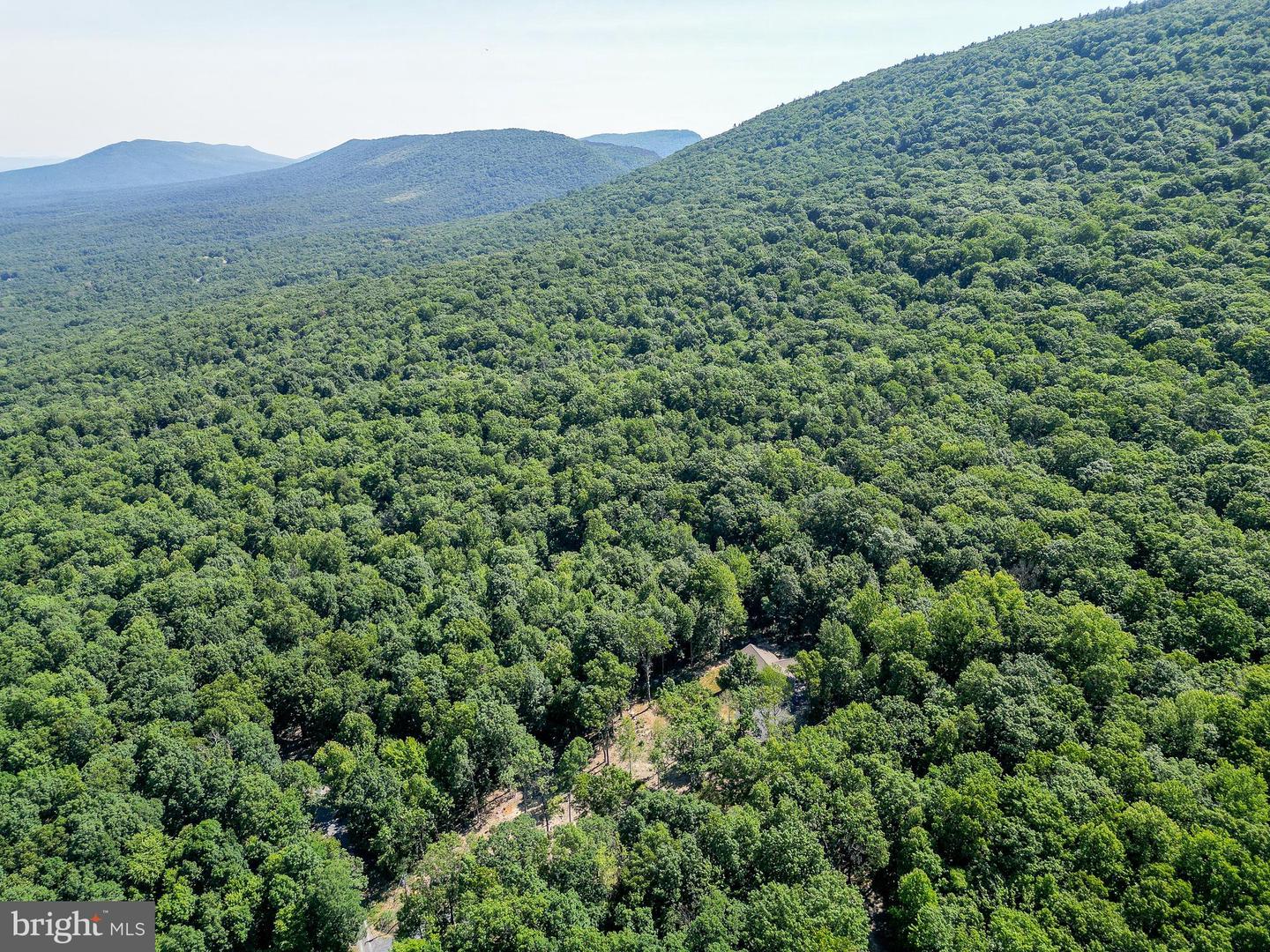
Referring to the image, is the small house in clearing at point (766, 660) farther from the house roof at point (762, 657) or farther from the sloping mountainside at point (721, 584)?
the sloping mountainside at point (721, 584)

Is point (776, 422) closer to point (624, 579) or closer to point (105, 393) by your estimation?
point (624, 579)

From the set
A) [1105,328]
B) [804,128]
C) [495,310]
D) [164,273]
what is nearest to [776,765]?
[1105,328]

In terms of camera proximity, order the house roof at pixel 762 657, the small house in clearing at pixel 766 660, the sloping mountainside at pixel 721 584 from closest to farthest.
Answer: the sloping mountainside at pixel 721 584
the small house in clearing at pixel 766 660
the house roof at pixel 762 657

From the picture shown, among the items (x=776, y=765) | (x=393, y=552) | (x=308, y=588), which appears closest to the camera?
→ (x=776, y=765)

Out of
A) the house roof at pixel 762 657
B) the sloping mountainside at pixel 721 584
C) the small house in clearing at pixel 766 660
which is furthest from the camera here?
the house roof at pixel 762 657

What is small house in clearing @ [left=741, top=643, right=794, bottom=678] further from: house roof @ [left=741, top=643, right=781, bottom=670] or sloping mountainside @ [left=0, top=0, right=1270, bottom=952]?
sloping mountainside @ [left=0, top=0, right=1270, bottom=952]

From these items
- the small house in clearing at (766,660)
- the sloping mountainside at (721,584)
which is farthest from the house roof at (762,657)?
the sloping mountainside at (721,584)

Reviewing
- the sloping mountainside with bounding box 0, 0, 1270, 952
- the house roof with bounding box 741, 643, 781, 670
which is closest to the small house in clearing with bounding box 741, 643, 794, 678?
the house roof with bounding box 741, 643, 781, 670

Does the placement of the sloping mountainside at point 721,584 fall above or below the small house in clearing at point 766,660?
above
